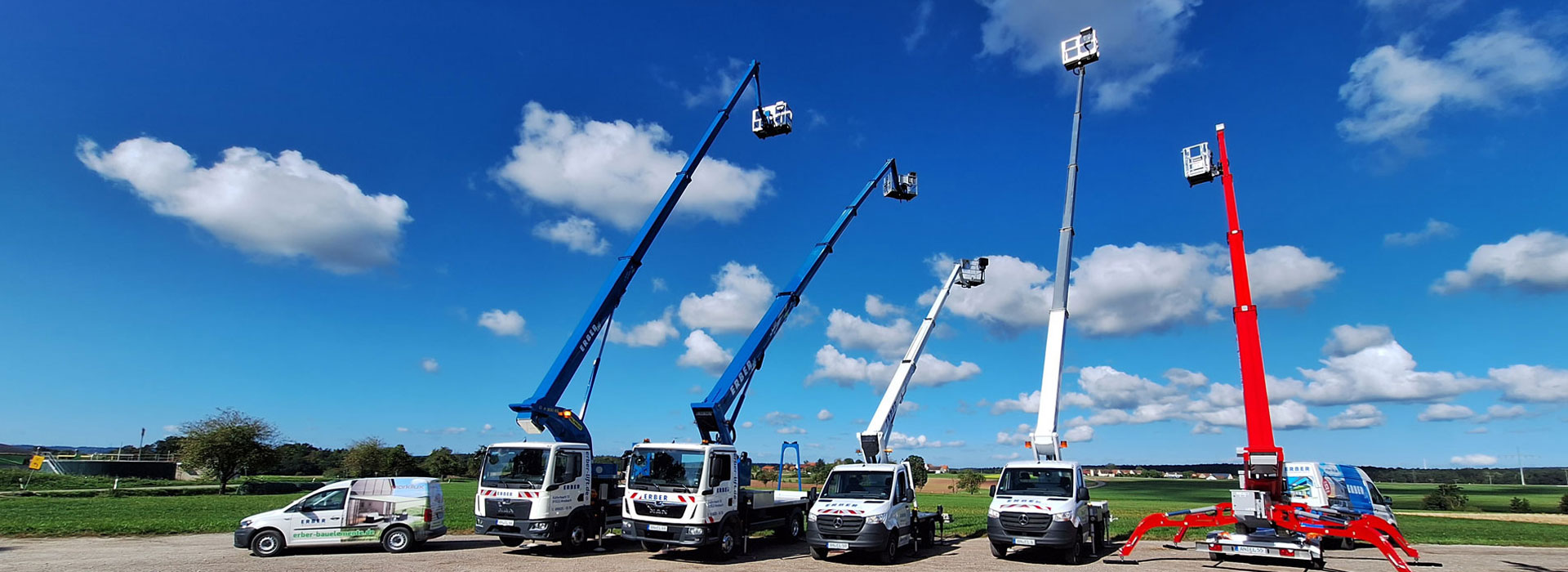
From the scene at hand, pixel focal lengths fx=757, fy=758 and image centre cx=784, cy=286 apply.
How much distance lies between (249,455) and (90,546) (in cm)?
4367

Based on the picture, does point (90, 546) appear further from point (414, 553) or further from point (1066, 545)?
point (1066, 545)

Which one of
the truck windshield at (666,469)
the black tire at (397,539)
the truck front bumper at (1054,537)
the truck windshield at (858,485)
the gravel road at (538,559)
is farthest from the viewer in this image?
the black tire at (397,539)

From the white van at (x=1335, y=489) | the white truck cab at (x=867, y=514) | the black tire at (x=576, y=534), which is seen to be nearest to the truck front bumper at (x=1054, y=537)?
the white truck cab at (x=867, y=514)

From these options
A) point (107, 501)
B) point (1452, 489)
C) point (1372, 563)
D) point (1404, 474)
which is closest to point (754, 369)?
point (1372, 563)

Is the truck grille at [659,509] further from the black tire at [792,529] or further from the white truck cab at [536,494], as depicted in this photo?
the black tire at [792,529]

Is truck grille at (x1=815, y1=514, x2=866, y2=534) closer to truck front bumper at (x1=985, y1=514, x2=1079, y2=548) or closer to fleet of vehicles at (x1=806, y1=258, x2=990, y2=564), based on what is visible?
fleet of vehicles at (x1=806, y1=258, x2=990, y2=564)

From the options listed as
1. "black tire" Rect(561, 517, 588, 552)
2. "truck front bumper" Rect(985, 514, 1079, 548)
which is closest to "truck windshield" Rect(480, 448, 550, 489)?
"black tire" Rect(561, 517, 588, 552)

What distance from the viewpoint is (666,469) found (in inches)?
640

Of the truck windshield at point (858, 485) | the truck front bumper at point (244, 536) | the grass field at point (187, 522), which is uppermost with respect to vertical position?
the truck windshield at point (858, 485)

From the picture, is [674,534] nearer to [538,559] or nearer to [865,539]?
[538,559]

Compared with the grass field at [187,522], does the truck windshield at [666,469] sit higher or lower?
higher

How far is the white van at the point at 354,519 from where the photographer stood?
54.1ft

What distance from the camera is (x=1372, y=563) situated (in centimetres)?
1697

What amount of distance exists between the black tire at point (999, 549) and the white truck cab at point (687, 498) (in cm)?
543
